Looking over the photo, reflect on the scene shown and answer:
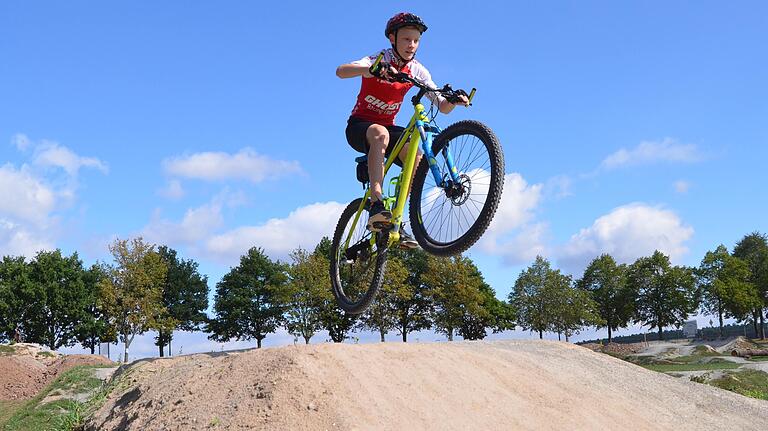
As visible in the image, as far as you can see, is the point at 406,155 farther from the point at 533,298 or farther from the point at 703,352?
the point at 533,298

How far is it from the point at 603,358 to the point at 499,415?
7903mm

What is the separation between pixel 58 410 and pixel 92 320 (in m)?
44.2

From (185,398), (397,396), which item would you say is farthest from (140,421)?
(397,396)

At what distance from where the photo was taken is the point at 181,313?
56312 mm

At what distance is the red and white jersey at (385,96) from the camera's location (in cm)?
789

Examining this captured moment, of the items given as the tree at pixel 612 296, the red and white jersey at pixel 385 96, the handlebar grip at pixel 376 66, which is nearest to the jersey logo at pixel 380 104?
the red and white jersey at pixel 385 96

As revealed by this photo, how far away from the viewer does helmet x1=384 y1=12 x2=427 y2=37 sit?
7406mm

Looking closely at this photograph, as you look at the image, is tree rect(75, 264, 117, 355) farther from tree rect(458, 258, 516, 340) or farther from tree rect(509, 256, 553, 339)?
tree rect(509, 256, 553, 339)

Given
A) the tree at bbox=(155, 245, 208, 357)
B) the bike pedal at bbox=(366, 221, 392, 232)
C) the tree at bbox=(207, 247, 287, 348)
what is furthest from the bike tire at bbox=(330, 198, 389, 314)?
the tree at bbox=(155, 245, 208, 357)

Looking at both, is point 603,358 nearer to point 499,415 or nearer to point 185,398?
point 499,415

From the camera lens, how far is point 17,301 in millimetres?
52688

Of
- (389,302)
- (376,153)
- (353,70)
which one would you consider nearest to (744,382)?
(376,153)

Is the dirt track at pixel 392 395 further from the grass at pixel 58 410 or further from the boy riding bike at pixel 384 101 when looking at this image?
the boy riding bike at pixel 384 101

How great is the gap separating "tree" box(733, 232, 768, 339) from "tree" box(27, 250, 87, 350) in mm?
64968
